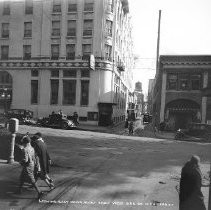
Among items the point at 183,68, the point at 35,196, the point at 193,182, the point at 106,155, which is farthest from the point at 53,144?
the point at 183,68

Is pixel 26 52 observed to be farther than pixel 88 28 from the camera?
Yes

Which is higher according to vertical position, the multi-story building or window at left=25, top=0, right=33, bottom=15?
window at left=25, top=0, right=33, bottom=15

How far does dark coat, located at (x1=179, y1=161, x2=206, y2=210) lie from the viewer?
263 inches

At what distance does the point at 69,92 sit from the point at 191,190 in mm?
33955

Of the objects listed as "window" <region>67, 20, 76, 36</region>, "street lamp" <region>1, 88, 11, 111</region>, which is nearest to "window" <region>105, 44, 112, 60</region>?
"window" <region>67, 20, 76, 36</region>

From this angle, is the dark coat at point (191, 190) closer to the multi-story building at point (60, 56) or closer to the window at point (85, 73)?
the multi-story building at point (60, 56)

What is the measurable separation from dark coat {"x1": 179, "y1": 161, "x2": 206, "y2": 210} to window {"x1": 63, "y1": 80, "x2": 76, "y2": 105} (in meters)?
33.5

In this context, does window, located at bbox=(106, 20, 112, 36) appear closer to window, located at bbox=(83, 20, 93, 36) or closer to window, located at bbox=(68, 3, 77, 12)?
window, located at bbox=(83, 20, 93, 36)

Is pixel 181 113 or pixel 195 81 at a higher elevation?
pixel 195 81

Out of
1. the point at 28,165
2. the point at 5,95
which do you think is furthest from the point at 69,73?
the point at 28,165

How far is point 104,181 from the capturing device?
36.0ft

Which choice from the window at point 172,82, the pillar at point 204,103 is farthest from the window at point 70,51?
the pillar at point 204,103

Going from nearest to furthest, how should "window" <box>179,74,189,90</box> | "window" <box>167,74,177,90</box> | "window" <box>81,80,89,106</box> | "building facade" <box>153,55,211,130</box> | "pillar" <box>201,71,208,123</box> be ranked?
1. "pillar" <box>201,71,208,123</box>
2. "building facade" <box>153,55,211,130</box>
3. "window" <box>179,74,189,90</box>
4. "window" <box>167,74,177,90</box>
5. "window" <box>81,80,89,106</box>

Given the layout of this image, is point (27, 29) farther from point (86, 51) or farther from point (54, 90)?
point (54, 90)
